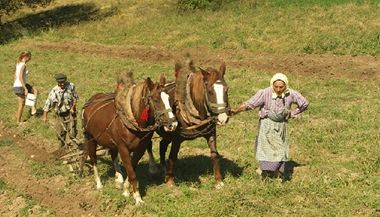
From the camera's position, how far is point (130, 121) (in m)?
8.43

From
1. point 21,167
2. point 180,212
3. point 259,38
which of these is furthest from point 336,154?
point 259,38

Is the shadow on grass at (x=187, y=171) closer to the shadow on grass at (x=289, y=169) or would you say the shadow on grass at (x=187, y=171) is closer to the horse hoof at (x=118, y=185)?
the horse hoof at (x=118, y=185)

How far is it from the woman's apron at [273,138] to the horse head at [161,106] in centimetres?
203

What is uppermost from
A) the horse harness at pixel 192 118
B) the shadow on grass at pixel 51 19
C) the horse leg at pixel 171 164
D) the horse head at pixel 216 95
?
the shadow on grass at pixel 51 19

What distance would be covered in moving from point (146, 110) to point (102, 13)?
30.2m

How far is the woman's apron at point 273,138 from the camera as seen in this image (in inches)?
352

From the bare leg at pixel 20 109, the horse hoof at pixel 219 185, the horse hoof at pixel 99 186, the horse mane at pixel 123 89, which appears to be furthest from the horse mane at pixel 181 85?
the bare leg at pixel 20 109

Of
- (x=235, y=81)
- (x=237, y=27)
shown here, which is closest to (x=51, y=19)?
(x=237, y=27)

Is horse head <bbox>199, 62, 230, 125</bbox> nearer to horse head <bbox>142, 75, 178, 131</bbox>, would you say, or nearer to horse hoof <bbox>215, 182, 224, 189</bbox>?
horse head <bbox>142, 75, 178, 131</bbox>

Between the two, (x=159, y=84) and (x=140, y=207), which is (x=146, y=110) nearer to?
(x=159, y=84)

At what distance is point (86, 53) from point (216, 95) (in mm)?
19804

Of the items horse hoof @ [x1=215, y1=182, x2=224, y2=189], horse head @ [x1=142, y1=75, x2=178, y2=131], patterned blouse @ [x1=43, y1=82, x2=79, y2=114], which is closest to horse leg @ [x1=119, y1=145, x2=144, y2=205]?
horse head @ [x1=142, y1=75, x2=178, y2=131]

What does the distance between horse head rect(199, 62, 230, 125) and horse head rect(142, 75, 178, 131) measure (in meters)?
0.73

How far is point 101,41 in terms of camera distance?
95.8 ft
